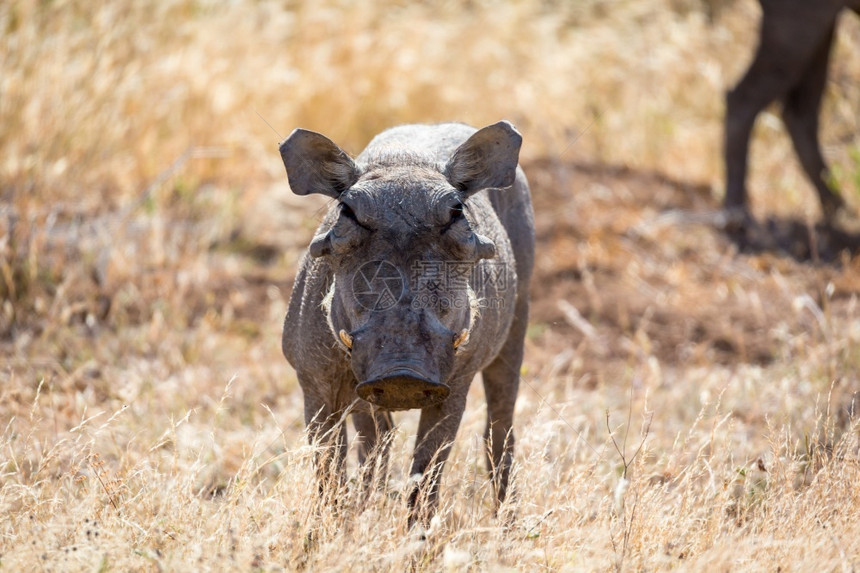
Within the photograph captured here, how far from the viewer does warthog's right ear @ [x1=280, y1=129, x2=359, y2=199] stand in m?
3.24

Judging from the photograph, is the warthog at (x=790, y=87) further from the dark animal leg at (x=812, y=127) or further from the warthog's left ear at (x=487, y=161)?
the warthog's left ear at (x=487, y=161)

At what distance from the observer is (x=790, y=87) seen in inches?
301

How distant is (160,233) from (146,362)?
136 cm

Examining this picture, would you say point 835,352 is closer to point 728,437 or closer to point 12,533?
point 728,437

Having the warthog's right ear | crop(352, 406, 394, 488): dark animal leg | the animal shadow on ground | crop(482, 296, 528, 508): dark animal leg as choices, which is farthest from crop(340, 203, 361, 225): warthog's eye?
the animal shadow on ground

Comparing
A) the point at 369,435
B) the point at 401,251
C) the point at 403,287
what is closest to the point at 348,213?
the point at 401,251

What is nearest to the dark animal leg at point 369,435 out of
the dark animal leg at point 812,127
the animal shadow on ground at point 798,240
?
the animal shadow on ground at point 798,240

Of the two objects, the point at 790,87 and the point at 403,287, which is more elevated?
the point at 790,87

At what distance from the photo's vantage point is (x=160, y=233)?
655cm

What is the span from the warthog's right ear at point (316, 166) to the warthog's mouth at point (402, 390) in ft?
2.70

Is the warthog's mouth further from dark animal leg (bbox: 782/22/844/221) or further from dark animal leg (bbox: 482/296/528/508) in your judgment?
dark animal leg (bbox: 782/22/844/221)

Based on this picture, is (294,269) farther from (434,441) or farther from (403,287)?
(403,287)

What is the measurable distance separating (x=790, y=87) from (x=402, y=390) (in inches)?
237

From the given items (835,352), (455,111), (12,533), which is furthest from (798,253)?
(12,533)
